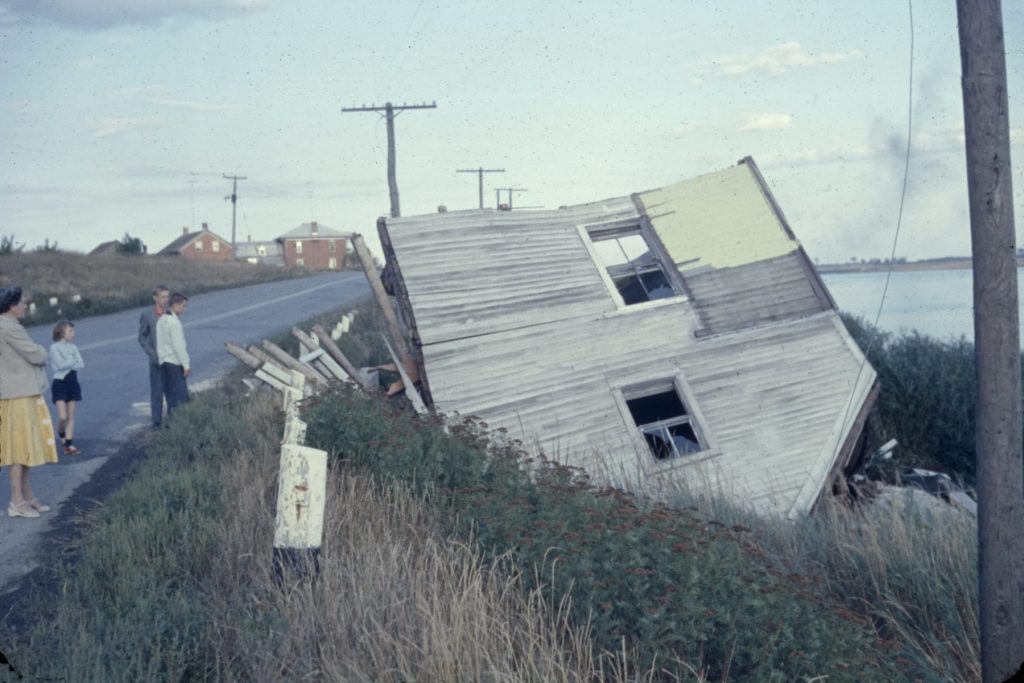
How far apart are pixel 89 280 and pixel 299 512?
45.0m

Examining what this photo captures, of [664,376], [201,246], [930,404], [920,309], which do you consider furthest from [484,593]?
[201,246]

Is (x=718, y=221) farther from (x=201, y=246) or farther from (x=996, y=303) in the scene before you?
(x=201, y=246)

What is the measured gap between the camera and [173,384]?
12.3 m

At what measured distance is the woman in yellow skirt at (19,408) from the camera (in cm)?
805

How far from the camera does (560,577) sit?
15.8 feet

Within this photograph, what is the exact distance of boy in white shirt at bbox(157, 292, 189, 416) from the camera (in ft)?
39.5

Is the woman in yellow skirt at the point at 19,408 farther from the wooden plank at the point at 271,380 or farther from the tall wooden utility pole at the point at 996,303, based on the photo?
the tall wooden utility pole at the point at 996,303

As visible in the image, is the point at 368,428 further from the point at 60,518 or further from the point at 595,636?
the point at 595,636

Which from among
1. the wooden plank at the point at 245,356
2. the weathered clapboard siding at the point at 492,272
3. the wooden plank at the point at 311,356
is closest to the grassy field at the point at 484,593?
the weathered clapboard siding at the point at 492,272

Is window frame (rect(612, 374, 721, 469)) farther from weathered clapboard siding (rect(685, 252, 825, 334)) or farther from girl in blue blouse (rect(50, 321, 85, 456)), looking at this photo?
girl in blue blouse (rect(50, 321, 85, 456))

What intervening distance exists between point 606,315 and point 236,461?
711 centimetres

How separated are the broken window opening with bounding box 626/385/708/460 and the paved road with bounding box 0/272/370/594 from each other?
6.97 m

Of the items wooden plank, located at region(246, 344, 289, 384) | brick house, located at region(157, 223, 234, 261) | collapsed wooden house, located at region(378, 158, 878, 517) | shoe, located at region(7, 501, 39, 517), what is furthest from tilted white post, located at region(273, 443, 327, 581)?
brick house, located at region(157, 223, 234, 261)

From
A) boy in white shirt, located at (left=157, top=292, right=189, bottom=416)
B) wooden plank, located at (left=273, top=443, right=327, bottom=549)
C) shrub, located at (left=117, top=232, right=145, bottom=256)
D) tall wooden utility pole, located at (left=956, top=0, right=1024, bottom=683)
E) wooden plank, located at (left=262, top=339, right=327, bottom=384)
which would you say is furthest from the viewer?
shrub, located at (left=117, top=232, right=145, bottom=256)
